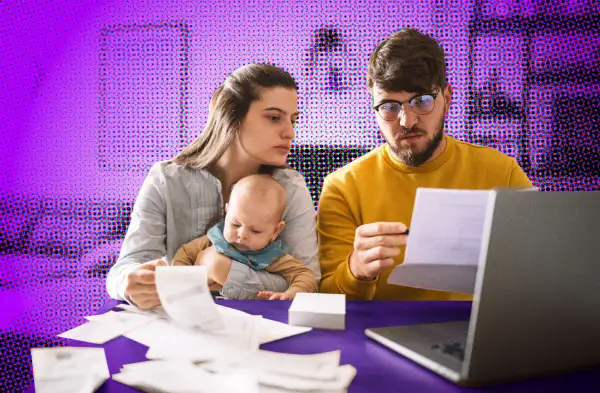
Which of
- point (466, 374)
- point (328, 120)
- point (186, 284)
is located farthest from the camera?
point (328, 120)

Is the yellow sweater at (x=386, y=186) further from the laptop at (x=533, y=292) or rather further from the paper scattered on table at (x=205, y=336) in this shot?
the laptop at (x=533, y=292)

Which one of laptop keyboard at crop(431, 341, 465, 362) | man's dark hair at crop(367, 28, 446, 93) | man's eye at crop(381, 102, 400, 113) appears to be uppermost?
man's dark hair at crop(367, 28, 446, 93)

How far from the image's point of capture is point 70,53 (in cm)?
240

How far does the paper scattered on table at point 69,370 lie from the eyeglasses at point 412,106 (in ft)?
4.13

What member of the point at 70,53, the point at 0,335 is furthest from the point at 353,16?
the point at 0,335

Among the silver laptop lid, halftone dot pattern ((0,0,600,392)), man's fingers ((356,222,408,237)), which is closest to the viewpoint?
the silver laptop lid

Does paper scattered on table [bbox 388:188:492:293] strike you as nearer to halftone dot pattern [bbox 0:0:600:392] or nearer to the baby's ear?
the baby's ear

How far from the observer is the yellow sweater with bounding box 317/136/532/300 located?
1.71 m

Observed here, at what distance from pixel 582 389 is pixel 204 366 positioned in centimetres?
59

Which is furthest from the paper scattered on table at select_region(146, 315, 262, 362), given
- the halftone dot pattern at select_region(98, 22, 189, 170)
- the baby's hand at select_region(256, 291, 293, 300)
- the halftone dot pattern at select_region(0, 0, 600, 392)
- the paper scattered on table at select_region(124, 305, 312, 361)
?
the halftone dot pattern at select_region(98, 22, 189, 170)

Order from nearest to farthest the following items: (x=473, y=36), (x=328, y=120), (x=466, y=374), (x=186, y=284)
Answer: (x=466, y=374)
(x=186, y=284)
(x=328, y=120)
(x=473, y=36)

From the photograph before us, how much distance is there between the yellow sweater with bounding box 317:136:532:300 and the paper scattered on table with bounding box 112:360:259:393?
961 millimetres

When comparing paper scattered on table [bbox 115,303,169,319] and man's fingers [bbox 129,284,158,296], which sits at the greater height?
man's fingers [bbox 129,284,158,296]

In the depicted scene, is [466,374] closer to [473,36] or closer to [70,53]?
[473,36]
